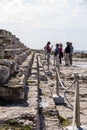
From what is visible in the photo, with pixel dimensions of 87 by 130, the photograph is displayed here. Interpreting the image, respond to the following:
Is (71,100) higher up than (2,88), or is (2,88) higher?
(2,88)

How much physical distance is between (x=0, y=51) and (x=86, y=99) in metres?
3.84

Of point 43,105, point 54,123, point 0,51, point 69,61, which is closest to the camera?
point 54,123

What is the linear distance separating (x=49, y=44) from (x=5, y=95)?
19.2 m

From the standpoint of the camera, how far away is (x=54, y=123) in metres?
7.29

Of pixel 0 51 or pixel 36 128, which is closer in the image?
pixel 36 128

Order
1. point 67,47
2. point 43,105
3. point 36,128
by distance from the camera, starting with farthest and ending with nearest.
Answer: point 67,47 → point 43,105 → point 36,128

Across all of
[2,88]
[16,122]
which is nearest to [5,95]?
[2,88]

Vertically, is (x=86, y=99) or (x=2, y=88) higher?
(x=2, y=88)

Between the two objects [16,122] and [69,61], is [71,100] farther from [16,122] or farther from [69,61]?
[69,61]

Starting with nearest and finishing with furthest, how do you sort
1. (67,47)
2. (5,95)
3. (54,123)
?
(54,123)
(5,95)
(67,47)

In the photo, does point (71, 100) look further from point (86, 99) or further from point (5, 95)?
point (5, 95)

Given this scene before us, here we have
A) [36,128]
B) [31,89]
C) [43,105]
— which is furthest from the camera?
[31,89]

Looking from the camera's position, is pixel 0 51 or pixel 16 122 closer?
pixel 16 122

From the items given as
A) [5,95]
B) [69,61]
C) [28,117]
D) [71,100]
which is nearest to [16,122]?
[28,117]
